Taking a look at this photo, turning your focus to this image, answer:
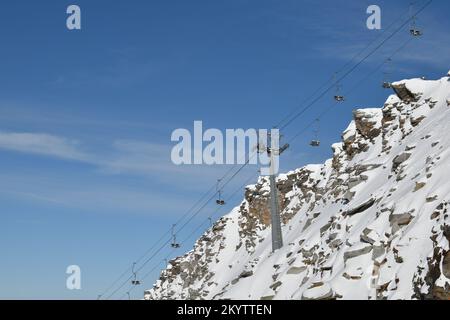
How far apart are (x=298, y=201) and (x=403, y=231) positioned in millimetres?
61579

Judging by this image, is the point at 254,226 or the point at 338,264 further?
the point at 254,226

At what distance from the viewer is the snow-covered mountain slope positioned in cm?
2314

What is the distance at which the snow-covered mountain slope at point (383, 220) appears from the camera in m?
23.1

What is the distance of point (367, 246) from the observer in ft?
90.8

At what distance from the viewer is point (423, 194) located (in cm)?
2731

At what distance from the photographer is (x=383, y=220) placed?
29.2m

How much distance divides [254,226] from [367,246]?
7548cm

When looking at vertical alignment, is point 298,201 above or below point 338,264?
above

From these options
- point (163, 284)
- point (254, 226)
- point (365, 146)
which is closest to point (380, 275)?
point (365, 146)
